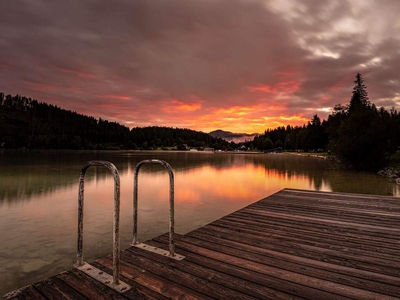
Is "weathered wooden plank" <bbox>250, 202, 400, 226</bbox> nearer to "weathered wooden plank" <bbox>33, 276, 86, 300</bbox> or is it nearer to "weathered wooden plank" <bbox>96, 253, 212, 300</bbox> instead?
"weathered wooden plank" <bbox>96, 253, 212, 300</bbox>

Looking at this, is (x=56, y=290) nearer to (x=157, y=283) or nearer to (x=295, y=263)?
(x=157, y=283)

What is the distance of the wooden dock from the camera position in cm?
271

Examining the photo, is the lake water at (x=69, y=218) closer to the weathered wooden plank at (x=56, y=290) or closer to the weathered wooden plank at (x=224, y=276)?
the weathered wooden plank at (x=56, y=290)

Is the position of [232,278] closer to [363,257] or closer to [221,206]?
[363,257]

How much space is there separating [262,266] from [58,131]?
569 feet

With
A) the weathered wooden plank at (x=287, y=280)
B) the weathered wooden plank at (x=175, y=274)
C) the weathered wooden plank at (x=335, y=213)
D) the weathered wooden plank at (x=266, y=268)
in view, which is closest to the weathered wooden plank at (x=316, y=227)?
the weathered wooden plank at (x=335, y=213)

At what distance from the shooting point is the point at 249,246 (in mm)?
4086

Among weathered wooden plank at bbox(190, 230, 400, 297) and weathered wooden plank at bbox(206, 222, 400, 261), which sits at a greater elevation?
weathered wooden plank at bbox(190, 230, 400, 297)

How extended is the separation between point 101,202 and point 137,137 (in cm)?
16501

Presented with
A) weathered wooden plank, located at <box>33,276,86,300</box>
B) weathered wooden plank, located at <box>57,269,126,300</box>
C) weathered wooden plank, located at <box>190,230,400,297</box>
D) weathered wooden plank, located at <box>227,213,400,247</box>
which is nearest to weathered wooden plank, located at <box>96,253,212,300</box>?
weathered wooden plank, located at <box>57,269,126,300</box>

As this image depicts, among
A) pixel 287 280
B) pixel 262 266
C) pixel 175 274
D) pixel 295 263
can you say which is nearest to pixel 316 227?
pixel 295 263

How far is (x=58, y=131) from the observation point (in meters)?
Answer: 152

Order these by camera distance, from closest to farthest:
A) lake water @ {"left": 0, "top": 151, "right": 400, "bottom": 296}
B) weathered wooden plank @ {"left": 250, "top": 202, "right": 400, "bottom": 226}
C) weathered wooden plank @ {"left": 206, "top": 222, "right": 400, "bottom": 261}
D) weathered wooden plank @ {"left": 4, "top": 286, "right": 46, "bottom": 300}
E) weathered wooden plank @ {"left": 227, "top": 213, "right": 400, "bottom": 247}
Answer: weathered wooden plank @ {"left": 4, "top": 286, "right": 46, "bottom": 300}
weathered wooden plank @ {"left": 206, "top": 222, "right": 400, "bottom": 261}
weathered wooden plank @ {"left": 227, "top": 213, "right": 400, "bottom": 247}
lake water @ {"left": 0, "top": 151, "right": 400, "bottom": 296}
weathered wooden plank @ {"left": 250, "top": 202, "right": 400, "bottom": 226}

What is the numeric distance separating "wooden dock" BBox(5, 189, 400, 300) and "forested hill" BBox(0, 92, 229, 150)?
14125 cm
